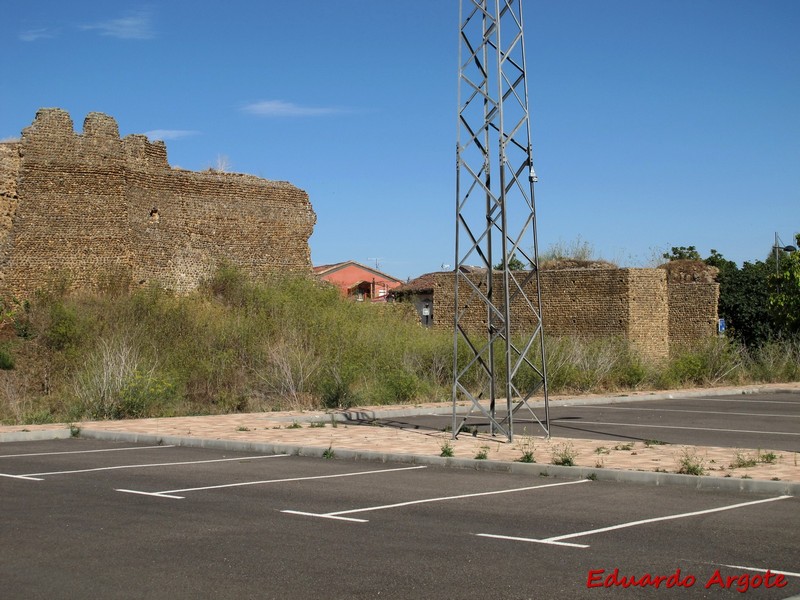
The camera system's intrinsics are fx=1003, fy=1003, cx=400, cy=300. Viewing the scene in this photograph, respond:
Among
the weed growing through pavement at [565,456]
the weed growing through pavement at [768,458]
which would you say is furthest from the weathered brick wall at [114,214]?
the weed growing through pavement at [768,458]

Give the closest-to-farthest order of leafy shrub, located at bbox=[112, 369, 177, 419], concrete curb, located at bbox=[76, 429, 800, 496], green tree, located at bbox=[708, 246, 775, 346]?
concrete curb, located at bbox=[76, 429, 800, 496]
leafy shrub, located at bbox=[112, 369, 177, 419]
green tree, located at bbox=[708, 246, 775, 346]

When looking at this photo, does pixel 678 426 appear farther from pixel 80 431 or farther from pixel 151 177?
pixel 151 177

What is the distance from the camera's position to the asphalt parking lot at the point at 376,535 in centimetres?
660

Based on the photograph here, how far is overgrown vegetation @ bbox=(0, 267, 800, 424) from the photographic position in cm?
2177

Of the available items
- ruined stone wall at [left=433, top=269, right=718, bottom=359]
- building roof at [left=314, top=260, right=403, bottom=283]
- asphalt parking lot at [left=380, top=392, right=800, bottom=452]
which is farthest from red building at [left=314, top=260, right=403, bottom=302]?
asphalt parking lot at [left=380, top=392, right=800, bottom=452]

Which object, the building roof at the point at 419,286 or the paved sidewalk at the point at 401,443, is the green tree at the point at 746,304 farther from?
the paved sidewalk at the point at 401,443

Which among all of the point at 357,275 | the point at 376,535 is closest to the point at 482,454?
the point at 376,535

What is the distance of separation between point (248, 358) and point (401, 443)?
1161 centimetres

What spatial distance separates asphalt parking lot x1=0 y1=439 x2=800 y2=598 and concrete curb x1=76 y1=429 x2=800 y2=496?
0.23m

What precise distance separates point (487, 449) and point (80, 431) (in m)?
6.95

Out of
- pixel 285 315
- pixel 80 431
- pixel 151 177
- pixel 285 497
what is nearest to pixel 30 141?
pixel 151 177

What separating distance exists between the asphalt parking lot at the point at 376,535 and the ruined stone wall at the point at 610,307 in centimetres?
2276

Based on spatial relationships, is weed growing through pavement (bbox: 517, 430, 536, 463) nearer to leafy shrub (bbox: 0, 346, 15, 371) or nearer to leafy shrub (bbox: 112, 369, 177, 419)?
leafy shrub (bbox: 112, 369, 177, 419)

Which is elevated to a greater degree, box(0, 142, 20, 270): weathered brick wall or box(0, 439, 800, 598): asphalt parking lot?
box(0, 142, 20, 270): weathered brick wall
